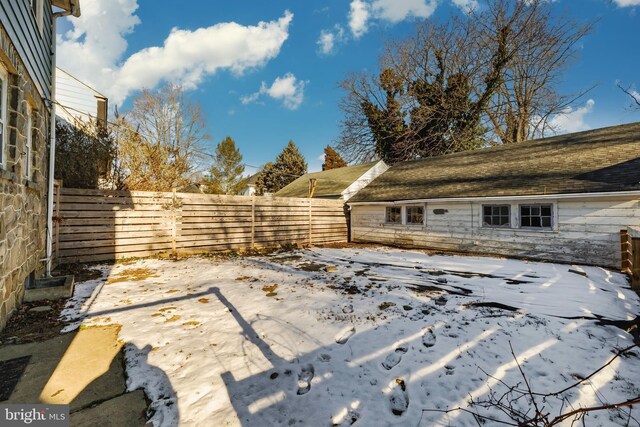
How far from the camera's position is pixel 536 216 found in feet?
31.6

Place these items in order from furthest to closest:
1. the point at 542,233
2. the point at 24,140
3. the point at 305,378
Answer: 1. the point at 542,233
2. the point at 24,140
3. the point at 305,378

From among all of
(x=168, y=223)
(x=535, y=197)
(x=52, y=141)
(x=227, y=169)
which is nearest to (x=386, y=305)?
(x=52, y=141)

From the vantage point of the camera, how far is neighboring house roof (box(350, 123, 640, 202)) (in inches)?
349

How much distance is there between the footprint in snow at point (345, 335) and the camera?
12.0 ft

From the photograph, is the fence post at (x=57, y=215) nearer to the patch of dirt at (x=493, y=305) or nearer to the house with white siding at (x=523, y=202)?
the patch of dirt at (x=493, y=305)

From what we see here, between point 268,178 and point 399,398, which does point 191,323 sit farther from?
point 268,178

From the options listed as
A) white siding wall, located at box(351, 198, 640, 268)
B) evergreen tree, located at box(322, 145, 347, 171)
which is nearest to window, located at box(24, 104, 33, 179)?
white siding wall, located at box(351, 198, 640, 268)

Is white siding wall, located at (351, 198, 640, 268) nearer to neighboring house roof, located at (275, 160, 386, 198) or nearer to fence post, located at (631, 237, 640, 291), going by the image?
fence post, located at (631, 237, 640, 291)

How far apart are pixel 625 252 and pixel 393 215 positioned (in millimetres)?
7639

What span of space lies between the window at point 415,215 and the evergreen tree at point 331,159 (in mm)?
31027

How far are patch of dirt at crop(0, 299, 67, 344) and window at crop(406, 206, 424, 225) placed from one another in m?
11.8

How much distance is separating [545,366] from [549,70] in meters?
26.2

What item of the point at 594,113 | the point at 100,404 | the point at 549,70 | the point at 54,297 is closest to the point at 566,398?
the point at 100,404

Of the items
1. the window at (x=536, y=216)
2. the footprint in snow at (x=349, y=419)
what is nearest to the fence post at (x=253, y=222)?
the footprint in snow at (x=349, y=419)
